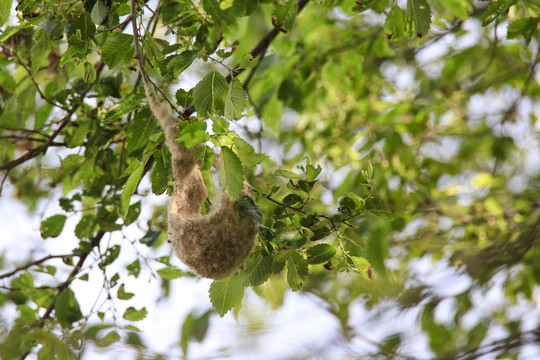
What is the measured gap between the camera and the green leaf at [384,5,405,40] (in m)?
1.58

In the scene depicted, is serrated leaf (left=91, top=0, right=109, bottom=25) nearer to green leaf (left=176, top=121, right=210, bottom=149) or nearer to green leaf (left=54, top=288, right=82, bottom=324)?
green leaf (left=176, top=121, right=210, bottom=149)

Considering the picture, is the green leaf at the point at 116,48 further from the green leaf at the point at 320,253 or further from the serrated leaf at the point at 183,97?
the green leaf at the point at 320,253

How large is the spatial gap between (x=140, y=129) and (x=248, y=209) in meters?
0.33

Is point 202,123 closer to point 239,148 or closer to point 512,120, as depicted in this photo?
point 239,148

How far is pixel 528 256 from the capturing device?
245 cm

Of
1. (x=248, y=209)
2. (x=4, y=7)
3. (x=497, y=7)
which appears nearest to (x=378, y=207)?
(x=248, y=209)

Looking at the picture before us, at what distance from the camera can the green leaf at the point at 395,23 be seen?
1575mm

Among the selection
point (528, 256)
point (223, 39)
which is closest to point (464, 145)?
point (528, 256)

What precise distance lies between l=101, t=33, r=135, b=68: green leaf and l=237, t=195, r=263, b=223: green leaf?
47 centimetres

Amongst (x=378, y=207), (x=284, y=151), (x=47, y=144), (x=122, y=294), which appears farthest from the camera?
(x=284, y=151)

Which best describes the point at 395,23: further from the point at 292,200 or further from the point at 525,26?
the point at 292,200

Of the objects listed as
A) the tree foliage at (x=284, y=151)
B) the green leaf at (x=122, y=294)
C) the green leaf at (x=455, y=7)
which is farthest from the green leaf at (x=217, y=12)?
the green leaf at (x=455, y=7)

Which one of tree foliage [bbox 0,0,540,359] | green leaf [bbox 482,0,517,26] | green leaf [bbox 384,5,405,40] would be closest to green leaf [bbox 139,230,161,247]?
tree foliage [bbox 0,0,540,359]

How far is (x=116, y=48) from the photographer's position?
1.26 metres
